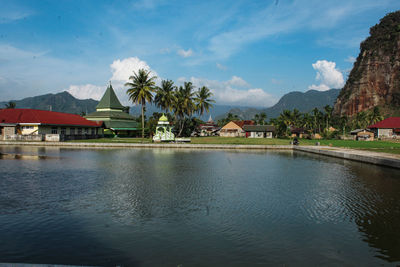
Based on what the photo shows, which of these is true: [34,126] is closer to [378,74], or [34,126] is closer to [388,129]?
[388,129]

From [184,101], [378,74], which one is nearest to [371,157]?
[184,101]

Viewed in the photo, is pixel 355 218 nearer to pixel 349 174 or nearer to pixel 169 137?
pixel 349 174

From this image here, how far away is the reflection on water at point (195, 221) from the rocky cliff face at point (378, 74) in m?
140

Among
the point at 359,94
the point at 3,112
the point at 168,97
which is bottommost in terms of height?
the point at 3,112

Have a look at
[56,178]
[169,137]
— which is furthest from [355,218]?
[169,137]

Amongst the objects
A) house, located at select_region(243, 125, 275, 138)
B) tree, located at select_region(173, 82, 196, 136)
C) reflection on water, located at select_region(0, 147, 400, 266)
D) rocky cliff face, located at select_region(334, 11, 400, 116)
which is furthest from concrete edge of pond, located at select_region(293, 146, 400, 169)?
rocky cliff face, located at select_region(334, 11, 400, 116)

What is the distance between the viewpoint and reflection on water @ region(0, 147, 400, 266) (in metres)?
7.67

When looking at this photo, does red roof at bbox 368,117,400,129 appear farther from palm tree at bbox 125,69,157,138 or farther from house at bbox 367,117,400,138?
palm tree at bbox 125,69,157,138

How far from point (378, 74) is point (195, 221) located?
160 m

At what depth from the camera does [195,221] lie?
33.6 feet

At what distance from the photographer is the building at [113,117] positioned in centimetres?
6706

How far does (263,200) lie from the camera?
44.1 feet

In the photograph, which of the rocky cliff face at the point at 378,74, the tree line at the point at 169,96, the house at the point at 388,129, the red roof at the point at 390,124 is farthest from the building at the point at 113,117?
the rocky cliff face at the point at 378,74

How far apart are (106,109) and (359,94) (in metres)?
129
